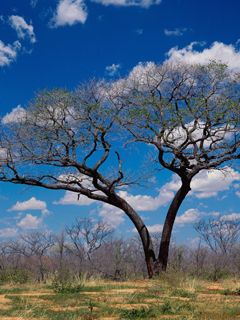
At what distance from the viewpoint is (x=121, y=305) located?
11.3 meters

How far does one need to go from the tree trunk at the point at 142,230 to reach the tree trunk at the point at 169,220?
0.36 m

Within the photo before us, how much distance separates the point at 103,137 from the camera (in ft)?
72.7

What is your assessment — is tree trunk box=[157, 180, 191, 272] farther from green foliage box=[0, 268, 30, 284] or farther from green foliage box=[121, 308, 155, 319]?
green foliage box=[121, 308, 155, 319]

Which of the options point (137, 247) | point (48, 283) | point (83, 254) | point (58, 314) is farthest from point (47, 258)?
point (58, 314)

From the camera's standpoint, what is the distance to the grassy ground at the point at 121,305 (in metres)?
9.42

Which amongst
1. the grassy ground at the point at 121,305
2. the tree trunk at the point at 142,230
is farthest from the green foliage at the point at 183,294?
the tree trunk at the point at 142,230

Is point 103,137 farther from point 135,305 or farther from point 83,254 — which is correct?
point 83,254

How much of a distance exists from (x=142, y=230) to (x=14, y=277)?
565cm

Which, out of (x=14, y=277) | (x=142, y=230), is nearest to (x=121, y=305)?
(x=14, y=277)

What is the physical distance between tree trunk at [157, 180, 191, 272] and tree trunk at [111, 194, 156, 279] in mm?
355

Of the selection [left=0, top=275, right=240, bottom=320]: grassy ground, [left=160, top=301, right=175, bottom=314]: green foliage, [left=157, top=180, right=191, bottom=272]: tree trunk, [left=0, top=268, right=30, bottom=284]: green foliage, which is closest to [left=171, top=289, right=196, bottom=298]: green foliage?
[left=0, top=275, right=240, bottom=320]: grassy ground

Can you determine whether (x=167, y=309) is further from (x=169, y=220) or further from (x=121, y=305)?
(x=169, y=220)

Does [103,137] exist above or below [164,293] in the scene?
above

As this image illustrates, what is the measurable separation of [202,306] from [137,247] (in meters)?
49.3
